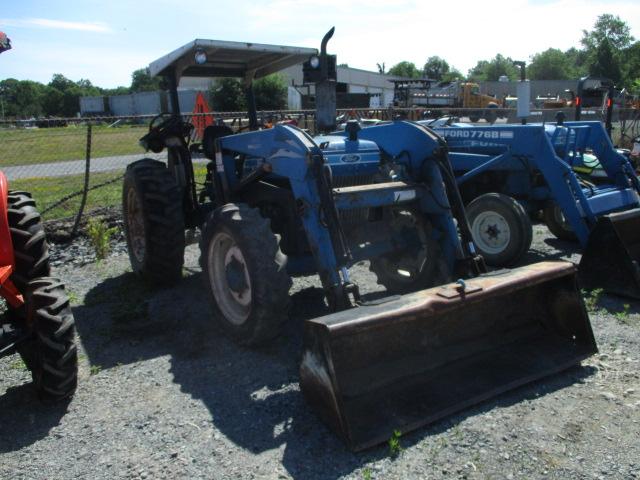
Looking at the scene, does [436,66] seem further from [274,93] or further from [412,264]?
[412,264]

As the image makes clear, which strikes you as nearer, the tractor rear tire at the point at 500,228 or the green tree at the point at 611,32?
the tractor rear tire at the point at 500,228

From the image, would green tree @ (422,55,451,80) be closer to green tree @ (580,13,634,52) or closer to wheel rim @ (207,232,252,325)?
green tree @ (580,13,634,52)

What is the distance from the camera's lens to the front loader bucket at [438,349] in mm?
3195

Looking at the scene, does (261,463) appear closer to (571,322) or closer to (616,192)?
(571,322)

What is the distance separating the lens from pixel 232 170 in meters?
5.34

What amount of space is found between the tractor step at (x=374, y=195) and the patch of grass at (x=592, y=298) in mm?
1992

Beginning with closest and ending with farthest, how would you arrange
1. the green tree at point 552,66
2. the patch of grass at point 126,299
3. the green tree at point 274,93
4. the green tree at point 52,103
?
the patch of grass at point 126,299
the green tree at point 274,93
the green tree at point 52,103
the green tree at point 552,66

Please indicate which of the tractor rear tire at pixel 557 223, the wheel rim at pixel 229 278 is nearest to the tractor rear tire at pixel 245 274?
the wheel rim at pixel 229 278

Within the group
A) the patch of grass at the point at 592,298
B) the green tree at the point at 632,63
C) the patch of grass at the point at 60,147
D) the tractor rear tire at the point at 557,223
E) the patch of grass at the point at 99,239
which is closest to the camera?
the patch of grass at the point at 592,298

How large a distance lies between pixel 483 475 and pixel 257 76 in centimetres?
523

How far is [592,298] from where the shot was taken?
530 centimetres

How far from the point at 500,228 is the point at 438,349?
3.21 meters

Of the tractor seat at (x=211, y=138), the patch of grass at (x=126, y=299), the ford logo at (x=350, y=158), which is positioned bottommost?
the patch of grass at (x=126, y=299)

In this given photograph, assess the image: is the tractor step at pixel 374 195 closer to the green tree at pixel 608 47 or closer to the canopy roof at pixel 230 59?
the canopy roof at pixel 230 59
